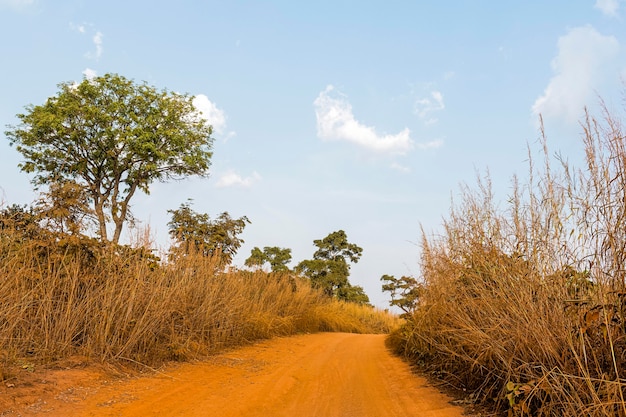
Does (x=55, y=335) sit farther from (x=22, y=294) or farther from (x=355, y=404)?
(x=355, y=404)

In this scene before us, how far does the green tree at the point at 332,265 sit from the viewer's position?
2809 centimetres

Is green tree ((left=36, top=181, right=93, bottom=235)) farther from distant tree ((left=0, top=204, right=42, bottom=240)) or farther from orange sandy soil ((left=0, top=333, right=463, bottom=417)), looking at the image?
orange sandy soil ((left=0, top=333, right=463, bottom=417))

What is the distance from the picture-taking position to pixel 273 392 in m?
5.75

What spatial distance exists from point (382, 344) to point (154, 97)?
23239mm

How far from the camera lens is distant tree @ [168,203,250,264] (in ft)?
32.3

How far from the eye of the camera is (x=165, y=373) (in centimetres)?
657

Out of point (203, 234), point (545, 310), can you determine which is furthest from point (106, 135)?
point (545, 310)

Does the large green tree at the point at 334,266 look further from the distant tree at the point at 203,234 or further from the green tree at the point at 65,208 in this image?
the green tree at the point at 65,208

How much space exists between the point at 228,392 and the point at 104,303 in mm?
2454

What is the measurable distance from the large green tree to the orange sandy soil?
18.5 m

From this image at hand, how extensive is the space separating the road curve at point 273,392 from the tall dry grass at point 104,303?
656 millimetres

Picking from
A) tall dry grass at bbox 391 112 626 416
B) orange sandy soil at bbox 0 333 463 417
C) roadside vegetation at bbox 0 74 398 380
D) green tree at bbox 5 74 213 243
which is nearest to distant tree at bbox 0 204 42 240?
roadside vegetation at bbox 0 74 398 380

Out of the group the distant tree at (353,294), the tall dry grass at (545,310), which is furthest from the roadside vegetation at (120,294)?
the distant tree at (353,294)

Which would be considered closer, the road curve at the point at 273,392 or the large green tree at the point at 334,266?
the road curve at the point at 273,392
